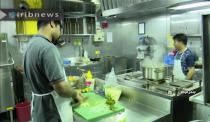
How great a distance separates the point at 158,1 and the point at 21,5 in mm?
3072

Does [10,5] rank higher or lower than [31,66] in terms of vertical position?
higher

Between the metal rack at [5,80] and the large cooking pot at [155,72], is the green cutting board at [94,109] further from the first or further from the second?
the metal rack at [5,80]

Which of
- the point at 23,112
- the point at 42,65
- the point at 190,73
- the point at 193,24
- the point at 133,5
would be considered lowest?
the point at 23,112

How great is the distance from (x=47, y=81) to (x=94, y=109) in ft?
1.49

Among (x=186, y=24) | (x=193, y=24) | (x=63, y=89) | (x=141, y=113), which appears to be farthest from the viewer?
(x=186, y=24)

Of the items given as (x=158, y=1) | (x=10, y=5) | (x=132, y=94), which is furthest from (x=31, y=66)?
(x=10, y=5)

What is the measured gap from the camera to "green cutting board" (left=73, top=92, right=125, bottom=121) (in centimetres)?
133

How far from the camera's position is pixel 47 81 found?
145 centimetres

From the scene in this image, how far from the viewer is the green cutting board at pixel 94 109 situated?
4.37ft

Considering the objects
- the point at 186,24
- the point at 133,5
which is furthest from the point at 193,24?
the point at 133,5

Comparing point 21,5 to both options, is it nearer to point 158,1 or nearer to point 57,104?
point 57,104

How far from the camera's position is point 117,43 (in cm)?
546

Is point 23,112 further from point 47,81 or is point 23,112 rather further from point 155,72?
point 155,72

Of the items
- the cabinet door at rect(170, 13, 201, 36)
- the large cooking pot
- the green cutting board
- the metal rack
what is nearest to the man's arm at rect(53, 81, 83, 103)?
the green cutting board
